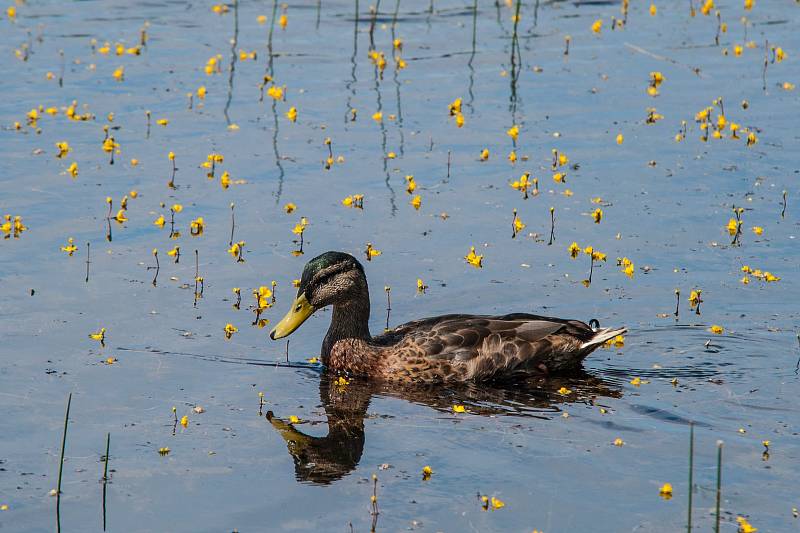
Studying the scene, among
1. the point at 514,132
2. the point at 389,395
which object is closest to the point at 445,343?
the point at 389,395

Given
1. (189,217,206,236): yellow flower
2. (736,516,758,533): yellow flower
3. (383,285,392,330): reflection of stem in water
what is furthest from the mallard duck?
(189,217,206,236): yellow flower

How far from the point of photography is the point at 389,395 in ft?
38.5

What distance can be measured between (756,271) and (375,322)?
3.85 meters

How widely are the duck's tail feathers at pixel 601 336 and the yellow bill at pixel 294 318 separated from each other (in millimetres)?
2481

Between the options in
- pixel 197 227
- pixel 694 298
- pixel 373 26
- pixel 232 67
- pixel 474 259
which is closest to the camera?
pixel 694 298

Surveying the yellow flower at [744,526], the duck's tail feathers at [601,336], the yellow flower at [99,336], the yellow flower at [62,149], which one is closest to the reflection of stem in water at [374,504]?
the yellow flower at [744,526]

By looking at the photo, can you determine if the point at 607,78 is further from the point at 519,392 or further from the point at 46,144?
the point at 519,392

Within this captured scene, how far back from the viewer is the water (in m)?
9.58

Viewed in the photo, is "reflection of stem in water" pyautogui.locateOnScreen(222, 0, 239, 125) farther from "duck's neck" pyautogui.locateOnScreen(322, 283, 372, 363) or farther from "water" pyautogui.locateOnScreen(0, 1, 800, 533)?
"duck's neck" pyautogui.locateOnScreen(322, 283, 372, 363)

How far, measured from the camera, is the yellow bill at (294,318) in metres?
12.1

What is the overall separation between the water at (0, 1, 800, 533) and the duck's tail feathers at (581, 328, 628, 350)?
290 mm

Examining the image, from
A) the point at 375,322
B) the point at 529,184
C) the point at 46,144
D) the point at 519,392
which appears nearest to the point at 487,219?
the point at 529,184

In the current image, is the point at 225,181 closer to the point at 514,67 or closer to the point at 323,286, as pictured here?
the point at 323,286

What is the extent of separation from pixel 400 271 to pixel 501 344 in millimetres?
2520
